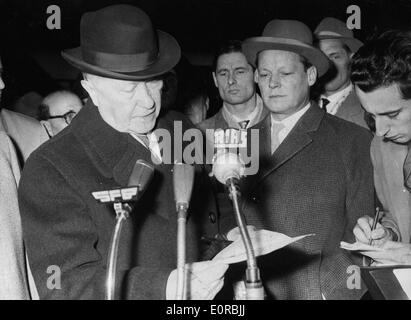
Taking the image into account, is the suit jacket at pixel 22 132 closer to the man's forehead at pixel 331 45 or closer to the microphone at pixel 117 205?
the microphone at pixel 117 205

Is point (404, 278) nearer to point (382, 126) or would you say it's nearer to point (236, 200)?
point (236, 200)

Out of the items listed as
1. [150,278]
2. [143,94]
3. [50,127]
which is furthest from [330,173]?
[50,127]

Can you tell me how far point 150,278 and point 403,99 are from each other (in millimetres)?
1219

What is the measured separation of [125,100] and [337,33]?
193 cm

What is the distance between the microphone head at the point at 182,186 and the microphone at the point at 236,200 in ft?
0.22

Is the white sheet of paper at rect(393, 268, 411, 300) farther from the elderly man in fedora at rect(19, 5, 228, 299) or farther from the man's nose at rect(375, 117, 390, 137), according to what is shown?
the man's nose at rect(375, 117, 390, 137)

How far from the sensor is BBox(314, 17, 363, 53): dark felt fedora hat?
307cm

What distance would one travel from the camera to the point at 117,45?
1.59m

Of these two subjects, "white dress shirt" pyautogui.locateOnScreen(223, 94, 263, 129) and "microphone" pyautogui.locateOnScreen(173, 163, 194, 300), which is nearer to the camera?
"microphone" pyautogui.locateOnScreen(173, 163, 194, 300)

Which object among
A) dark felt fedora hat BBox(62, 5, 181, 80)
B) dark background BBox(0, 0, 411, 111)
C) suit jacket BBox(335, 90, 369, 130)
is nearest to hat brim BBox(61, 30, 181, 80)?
dark felt fedora hat BBox(62, 5, 181, 80)

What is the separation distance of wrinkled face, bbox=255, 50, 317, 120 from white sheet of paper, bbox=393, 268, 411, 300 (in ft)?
3.47

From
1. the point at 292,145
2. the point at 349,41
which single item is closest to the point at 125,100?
the point at 292,145
